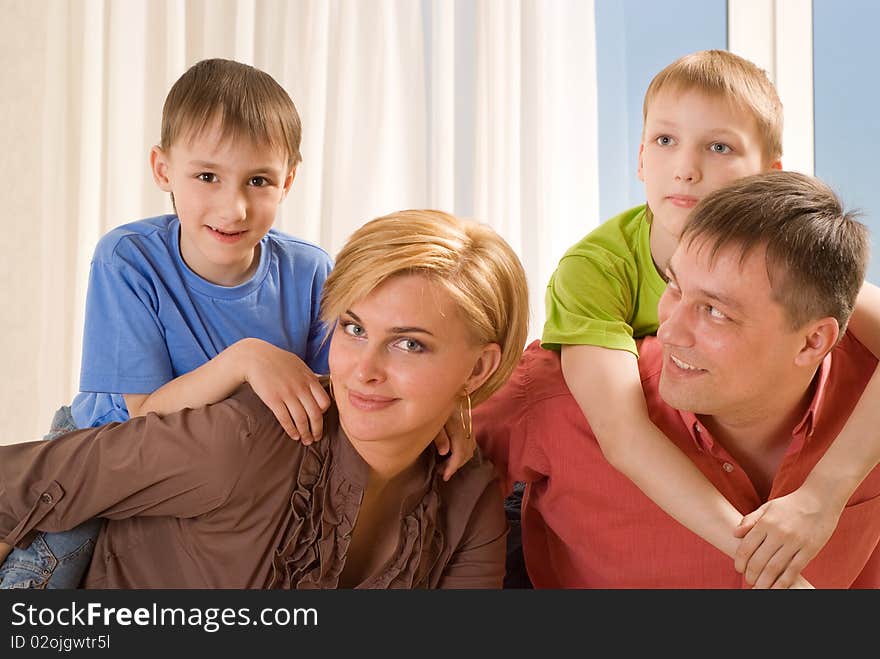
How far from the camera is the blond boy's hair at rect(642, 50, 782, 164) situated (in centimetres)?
193

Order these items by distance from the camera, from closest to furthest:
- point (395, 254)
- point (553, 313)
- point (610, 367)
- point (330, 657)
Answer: point (330, 657) → point (395, 254) → point (610, 367) → point (553, 313)

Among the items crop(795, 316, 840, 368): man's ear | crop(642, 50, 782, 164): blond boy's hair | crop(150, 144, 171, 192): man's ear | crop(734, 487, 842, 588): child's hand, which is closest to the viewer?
crop(734, 487, 842, 588): child's hand

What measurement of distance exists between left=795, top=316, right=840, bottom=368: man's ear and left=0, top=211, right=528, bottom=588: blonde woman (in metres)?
0.43

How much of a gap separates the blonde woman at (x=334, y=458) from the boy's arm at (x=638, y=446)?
0.12 m

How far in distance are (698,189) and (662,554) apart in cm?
63

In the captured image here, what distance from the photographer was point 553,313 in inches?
75.2

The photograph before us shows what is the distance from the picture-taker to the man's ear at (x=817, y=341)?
1.66 m

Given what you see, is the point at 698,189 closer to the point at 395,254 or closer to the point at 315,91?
the point at 395,254

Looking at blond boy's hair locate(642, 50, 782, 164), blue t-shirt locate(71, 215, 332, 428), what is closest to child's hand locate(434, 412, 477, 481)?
blue t-shirt locate(71, 215, 332, 428)

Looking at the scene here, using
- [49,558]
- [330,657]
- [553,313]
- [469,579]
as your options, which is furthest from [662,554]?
[49,558]

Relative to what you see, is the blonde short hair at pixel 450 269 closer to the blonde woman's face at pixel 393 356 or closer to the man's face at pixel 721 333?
the blonde woman's face at pixel 393 356

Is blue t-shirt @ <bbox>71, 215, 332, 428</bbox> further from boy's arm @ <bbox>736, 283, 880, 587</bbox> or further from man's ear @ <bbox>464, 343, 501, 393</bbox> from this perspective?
boy's arm @ <bbox>736, 283, 880, 587</bbox>

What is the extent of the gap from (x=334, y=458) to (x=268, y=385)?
158 mm

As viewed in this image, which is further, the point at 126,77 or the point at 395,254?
the point at 126,77
